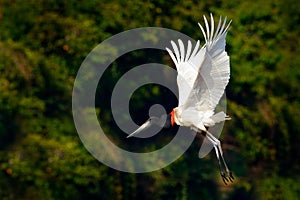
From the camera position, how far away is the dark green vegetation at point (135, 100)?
1862cm

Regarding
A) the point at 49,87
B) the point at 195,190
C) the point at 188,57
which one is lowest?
the point at 195,190

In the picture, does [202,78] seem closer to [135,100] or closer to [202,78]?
[202,78]

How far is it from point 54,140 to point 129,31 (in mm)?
1917

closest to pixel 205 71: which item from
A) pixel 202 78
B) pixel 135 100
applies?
pixel 202 78

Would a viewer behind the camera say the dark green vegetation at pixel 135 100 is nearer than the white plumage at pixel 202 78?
No

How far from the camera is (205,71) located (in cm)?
1426

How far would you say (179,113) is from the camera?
49.2 ft

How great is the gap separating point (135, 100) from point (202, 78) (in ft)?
16.0

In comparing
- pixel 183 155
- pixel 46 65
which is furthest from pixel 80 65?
pixel 183 155

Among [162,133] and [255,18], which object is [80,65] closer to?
[162,133]

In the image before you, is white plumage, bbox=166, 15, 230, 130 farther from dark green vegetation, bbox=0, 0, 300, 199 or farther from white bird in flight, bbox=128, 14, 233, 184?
dark green vegetation, bbox=0, 0, 300, 199

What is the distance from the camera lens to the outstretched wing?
1413cm

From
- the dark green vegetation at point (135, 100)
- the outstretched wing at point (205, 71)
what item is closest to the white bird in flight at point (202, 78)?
the outstretched wing at point (205, 71)

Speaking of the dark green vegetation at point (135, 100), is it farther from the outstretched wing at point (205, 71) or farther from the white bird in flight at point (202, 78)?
the outstretched wing at point (205, 71)
